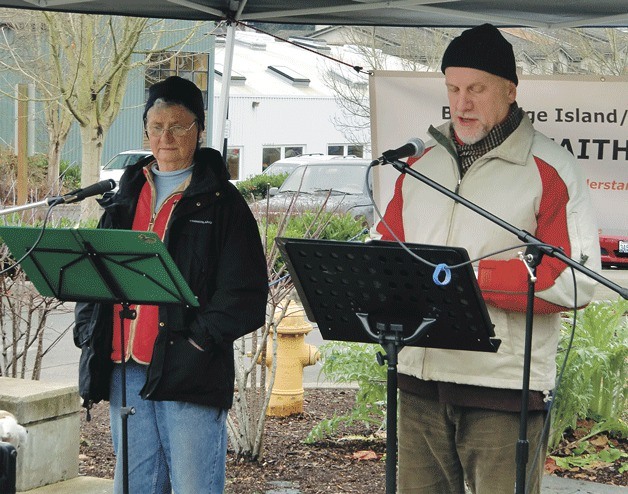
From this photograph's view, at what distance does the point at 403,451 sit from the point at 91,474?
3.07 meters

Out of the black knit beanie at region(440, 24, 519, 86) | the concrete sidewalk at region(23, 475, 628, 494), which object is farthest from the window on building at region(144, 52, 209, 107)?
the black knit beanie at region(440, 24, 519, 86)

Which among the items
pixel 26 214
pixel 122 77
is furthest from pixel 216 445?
pixel 122 77

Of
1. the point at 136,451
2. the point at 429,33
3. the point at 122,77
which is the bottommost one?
the point at 136,451

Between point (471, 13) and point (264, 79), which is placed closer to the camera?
point (471, 13)

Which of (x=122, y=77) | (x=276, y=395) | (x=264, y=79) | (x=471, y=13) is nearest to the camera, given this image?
(x=471, y=13)

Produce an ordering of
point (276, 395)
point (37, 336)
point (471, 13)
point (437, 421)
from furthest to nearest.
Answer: point (276, 395) < point (37, 336) < point (471, 13) < point (437, 421)

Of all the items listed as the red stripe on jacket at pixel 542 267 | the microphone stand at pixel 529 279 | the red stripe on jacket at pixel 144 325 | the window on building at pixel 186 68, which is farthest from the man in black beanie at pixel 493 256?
the window on building at pixel 186 68

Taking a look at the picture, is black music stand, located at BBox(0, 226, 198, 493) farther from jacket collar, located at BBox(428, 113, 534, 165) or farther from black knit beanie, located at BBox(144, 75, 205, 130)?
jacket collar, located at BBox(428, 113, 534, 165)

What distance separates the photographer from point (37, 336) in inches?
261

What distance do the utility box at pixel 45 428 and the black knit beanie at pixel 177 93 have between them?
7.43 ft

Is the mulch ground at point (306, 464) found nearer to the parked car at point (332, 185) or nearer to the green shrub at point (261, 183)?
the parked car at point (332, 185)

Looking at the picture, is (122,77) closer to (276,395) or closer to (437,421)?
(276,395)

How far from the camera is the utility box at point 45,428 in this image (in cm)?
557

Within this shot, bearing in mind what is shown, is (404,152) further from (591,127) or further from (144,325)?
(591,127)
